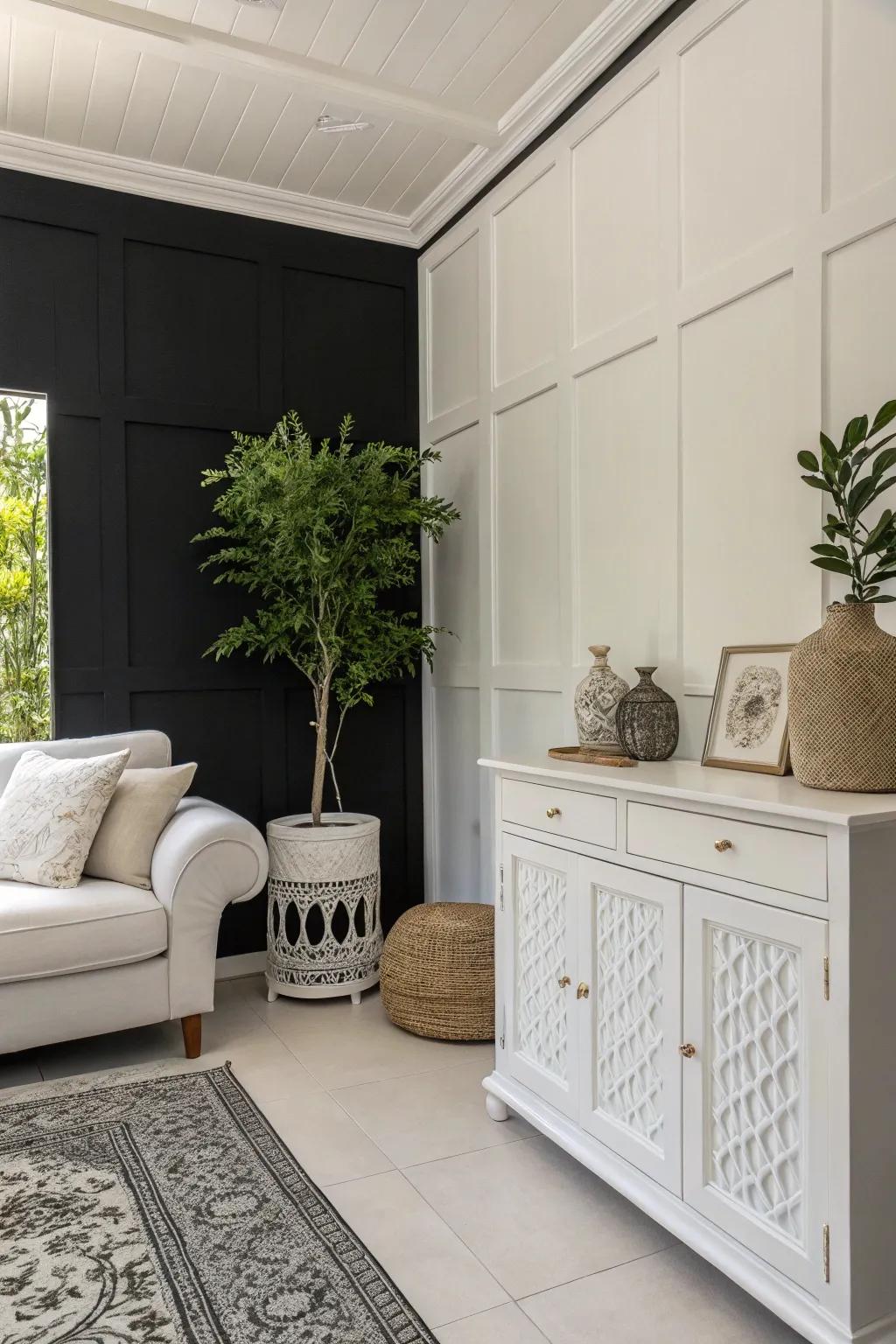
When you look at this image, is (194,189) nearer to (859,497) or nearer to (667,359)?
(667,359)

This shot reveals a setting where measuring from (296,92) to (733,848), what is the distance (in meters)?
2.51

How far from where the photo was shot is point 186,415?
361 cm

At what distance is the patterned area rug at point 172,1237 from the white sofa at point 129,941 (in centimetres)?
23

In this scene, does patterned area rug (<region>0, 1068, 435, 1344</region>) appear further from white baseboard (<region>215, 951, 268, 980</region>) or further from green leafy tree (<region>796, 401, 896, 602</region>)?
green leafy tree (<region>796, 401, 896, 602</region>)

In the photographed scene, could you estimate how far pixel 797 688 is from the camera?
1.83 meters

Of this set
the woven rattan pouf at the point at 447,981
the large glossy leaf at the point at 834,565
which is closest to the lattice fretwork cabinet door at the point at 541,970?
the woven rattan pouf at the point at 447,981

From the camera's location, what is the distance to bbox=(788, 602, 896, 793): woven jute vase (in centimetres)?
171

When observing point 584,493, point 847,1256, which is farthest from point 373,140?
point 847,1256

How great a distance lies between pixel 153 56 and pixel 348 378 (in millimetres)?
1306

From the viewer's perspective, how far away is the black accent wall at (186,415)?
3410 mm

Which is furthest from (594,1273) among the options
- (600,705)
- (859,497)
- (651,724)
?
(859,497)

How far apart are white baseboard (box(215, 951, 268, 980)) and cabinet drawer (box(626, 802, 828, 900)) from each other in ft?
7.08

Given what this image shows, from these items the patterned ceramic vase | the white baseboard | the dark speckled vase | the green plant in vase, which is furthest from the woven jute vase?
the white baseboard

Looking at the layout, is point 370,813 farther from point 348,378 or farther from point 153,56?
point 153,56
